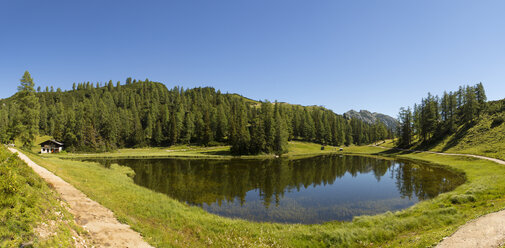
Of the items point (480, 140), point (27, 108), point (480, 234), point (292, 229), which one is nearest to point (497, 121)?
point (480, 140)

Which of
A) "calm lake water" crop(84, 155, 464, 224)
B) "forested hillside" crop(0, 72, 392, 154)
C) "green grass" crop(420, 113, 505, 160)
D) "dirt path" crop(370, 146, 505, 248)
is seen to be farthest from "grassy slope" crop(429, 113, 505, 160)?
"forested hillside" crop(0, 72, 392, 154)

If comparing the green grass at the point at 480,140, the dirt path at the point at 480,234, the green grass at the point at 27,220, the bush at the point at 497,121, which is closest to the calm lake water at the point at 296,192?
the dirt path at the point at 480,234

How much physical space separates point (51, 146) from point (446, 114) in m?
183

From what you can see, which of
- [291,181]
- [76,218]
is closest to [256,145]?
[291,181]

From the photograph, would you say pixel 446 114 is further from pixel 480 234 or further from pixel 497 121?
pixel 480 234

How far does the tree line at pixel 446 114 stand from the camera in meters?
86.8

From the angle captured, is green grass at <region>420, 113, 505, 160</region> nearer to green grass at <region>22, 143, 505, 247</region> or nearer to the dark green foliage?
green grass at <region>22, 143, 505, 247</region>

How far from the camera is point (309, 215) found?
2491 centimetres

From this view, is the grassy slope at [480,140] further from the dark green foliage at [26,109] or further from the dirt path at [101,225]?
the dark green foliage at [26,109]

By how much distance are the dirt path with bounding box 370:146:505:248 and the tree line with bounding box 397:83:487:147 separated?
99914mm

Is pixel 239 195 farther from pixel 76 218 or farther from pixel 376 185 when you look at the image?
pixel 376 185

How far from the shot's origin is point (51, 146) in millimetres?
94688

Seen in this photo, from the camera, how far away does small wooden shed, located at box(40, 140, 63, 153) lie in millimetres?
91875

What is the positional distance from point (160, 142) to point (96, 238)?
12743 centimetres
